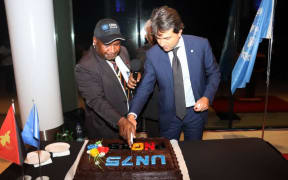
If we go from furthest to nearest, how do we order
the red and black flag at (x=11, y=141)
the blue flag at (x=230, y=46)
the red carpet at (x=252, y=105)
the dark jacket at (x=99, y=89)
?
the red carpet at (x=252, y=105)
the blue flag at (x=230, y=46)
the dark jacket at (x=99, y=89)
the red and black flag at (x=11, y=141)

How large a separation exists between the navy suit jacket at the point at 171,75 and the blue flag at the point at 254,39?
25.5 inches

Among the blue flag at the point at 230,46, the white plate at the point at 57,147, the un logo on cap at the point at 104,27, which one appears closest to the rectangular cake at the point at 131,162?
the white plate at the point at 57,147

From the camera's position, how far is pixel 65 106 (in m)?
4.48

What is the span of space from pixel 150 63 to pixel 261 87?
21.7ft

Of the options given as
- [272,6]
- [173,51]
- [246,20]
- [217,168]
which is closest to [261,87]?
[246,20]

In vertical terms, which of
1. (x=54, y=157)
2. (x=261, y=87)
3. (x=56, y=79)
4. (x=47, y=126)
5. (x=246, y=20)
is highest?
(x=246, y=20)

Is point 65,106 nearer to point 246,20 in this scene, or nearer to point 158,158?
point 158,158

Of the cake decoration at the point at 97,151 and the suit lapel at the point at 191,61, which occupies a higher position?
the suit lapel at the point at 191,61

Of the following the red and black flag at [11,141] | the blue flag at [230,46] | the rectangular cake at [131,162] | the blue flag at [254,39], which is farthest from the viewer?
the blue flag at [230,46]

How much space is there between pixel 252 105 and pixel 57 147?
5056 mm

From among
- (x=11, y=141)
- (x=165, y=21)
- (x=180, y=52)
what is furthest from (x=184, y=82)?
(x=11, y=141)

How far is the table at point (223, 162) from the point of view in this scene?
1344mm

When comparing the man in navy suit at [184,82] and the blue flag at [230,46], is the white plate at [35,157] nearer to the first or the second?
the man in navy suit at [184,82]

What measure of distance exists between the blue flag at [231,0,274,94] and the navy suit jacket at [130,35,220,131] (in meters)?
0.65
